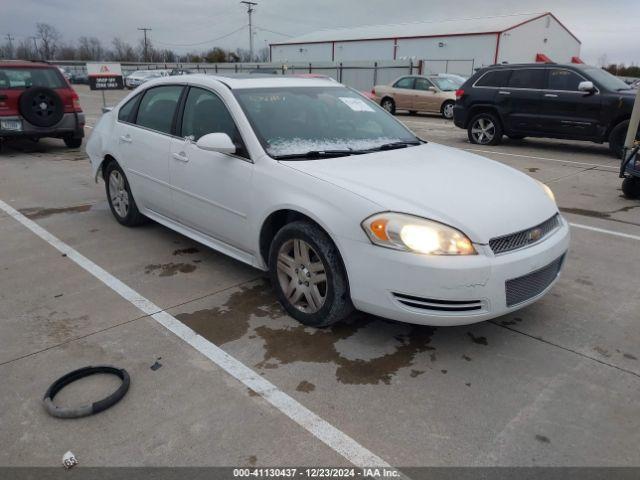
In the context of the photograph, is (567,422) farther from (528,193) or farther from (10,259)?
A: (10,259)

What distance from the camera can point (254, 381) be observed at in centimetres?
287

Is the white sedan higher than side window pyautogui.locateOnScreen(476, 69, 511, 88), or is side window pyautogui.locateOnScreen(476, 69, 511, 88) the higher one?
side window pyautogui.locateOnScreen(476, 69, 511, 88)

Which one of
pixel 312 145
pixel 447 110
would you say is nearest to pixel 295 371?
pixel 312 145

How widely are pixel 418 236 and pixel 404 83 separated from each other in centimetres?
1705

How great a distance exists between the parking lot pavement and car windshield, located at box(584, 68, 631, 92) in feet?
21.5

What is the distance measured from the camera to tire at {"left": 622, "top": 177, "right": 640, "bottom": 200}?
7.04 metres

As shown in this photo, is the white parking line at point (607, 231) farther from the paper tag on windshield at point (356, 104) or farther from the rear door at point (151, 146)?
the rear door at point (151, 146)

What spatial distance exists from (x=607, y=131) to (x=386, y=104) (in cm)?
1037

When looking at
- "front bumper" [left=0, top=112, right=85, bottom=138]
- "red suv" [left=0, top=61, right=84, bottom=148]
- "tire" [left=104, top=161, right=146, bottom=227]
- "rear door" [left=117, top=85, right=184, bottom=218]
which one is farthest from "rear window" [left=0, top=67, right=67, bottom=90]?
"rear door" [left=117, top=85, right=184, bottom=218]

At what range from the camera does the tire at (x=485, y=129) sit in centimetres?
1145

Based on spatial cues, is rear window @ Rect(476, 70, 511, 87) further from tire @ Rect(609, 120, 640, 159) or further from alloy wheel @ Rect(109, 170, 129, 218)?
alloy wheel @ Rect(109, 170, 129, 218)

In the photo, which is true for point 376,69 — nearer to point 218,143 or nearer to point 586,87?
point 586,87

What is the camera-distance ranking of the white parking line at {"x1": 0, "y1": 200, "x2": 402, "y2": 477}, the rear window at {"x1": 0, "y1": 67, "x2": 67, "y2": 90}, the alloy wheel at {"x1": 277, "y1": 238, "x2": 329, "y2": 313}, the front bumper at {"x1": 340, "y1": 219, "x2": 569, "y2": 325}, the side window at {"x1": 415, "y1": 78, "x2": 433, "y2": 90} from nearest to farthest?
1. the white parking line at {"x1": 0, "y1": 200, "x2": 402, "y2": 477}
2. the front bumper at {"x1": 340, "y1": 219, "x2": 569, "y2": 325}
3. the alloy wheel at {"x1": 277, "y1": 238, "x2": 329, "y2": 313}
4. the rear window at {"x1": 0, "y1": 67, "x2": 67, "y2": 90}
5. the side window at {"x1": 415, "y1": 78, "x2": 433, "y2": 90}

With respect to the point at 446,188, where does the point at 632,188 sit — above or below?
below
